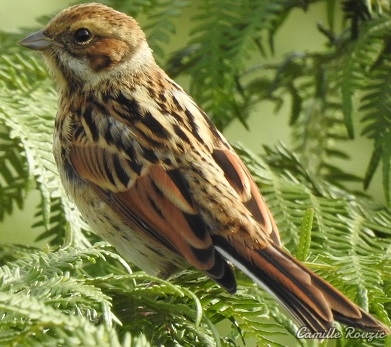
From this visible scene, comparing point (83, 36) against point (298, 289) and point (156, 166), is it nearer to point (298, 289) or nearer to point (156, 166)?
point (156, 166)

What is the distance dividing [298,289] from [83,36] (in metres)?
1.71

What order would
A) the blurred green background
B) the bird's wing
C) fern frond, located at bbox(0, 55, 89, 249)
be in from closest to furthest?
the bird's wing → fern frond, located at bbox(0, 55, 89, 249) → the blurred green background

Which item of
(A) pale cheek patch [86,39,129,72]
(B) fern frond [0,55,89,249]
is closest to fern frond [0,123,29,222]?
(B) fern frond [0,55,89,249]

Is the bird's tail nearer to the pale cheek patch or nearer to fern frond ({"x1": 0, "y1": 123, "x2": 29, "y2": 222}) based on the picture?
fern frond ({"x1": 0, "y1": 123, "x2": 29, "y2": 222})

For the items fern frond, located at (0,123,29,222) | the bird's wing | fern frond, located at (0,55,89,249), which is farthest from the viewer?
fern frond, located at (0,123,29,222)

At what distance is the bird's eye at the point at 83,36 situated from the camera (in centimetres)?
408

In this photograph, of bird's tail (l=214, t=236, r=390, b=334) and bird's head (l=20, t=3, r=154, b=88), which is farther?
bird's head (l=20, t=3, r=154, b=88)

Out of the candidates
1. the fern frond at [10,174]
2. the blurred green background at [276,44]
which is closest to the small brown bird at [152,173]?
the fern frond at [10,174]

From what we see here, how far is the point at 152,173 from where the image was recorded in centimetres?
347

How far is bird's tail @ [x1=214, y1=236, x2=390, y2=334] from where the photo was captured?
2.63m

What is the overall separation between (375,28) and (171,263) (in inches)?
55.3

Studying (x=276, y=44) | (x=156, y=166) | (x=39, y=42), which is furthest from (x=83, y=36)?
(x=276, y=44)

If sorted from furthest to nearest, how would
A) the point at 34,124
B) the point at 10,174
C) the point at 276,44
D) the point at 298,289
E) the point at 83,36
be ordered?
the point at 276,44 → the point at 83,36 → the point at 10,174 → the point at 34,124 → the point at 298,289

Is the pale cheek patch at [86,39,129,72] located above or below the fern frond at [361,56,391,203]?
above
